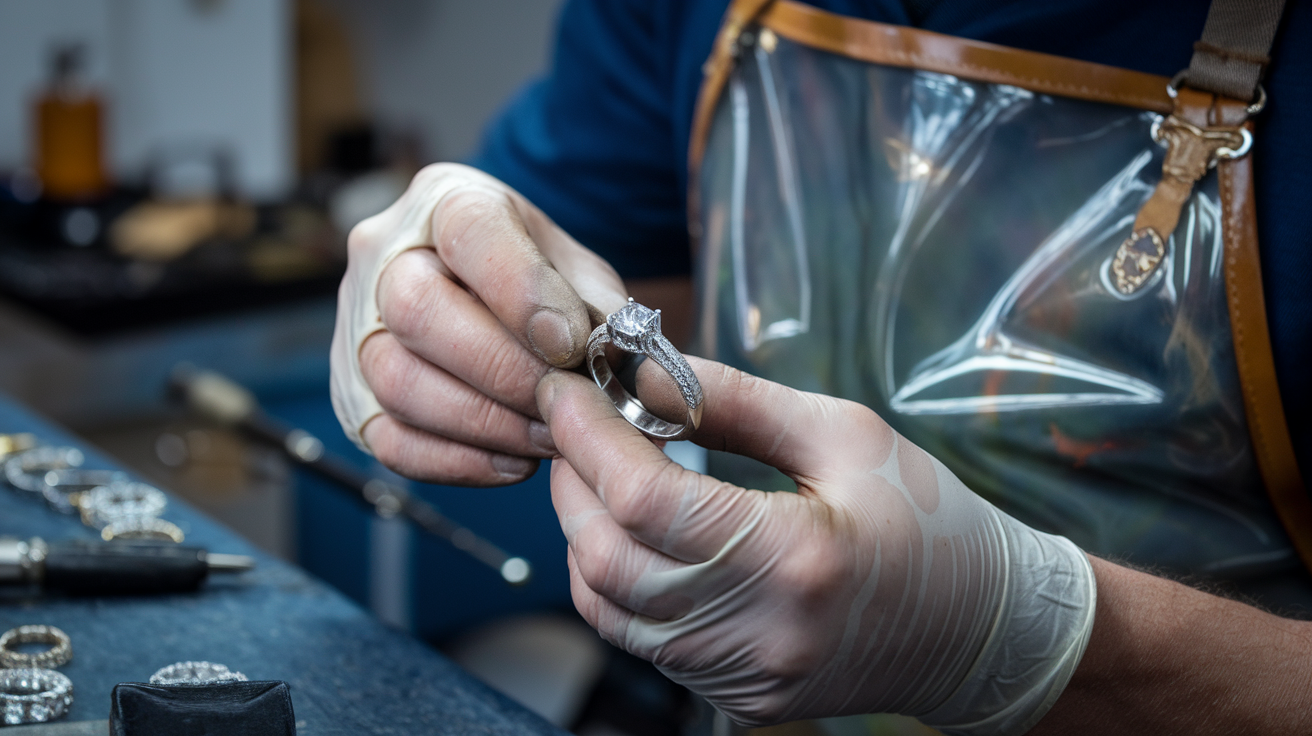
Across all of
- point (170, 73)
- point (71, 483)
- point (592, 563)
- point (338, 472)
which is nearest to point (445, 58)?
point (170, 73)

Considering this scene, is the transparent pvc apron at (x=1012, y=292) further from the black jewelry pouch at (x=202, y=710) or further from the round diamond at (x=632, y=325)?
the black jewelry pouch at (x=202, y=710)

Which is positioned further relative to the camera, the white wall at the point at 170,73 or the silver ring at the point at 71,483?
the white wall at the point at 170,73

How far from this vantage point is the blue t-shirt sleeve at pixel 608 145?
3.23 ft

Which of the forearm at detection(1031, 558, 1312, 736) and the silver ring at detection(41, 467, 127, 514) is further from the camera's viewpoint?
the silver ring at detection(41, 467, 127, 514)

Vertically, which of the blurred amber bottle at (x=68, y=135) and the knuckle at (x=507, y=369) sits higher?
the knuckle at (x=507, y=369)

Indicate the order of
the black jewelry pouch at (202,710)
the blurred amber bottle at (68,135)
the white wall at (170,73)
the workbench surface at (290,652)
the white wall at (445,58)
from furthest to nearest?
1. the white wall at (445,58)
2. the white wall at (170,73)
3. the blurred amber bottle at (68,135)
4. the workbench surface at (290,652)
5. the black jewelry pouch at (202,710)

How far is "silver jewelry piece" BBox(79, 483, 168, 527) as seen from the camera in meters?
0.76

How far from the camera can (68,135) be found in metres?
1.77

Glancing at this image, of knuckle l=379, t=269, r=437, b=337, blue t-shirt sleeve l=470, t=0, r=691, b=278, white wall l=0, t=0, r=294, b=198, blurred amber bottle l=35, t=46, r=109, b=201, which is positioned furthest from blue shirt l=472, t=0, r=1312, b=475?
white wall l=0, t=0, r=294, b=198

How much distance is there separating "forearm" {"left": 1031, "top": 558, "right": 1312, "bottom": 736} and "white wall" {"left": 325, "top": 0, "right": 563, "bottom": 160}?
6.99ft

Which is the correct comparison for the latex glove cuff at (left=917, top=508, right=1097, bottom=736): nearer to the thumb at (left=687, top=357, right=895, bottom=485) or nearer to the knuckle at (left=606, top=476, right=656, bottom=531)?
the thumb at (left=687, top=357, right=895, bottom=485)

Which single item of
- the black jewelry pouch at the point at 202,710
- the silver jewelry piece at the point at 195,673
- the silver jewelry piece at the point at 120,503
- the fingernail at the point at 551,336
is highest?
the fingernail at the point at 551,336

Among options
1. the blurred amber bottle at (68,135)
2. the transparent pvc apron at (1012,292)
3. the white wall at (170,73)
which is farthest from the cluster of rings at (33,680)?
the white wall at (170,73)

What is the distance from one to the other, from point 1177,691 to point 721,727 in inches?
13.6
